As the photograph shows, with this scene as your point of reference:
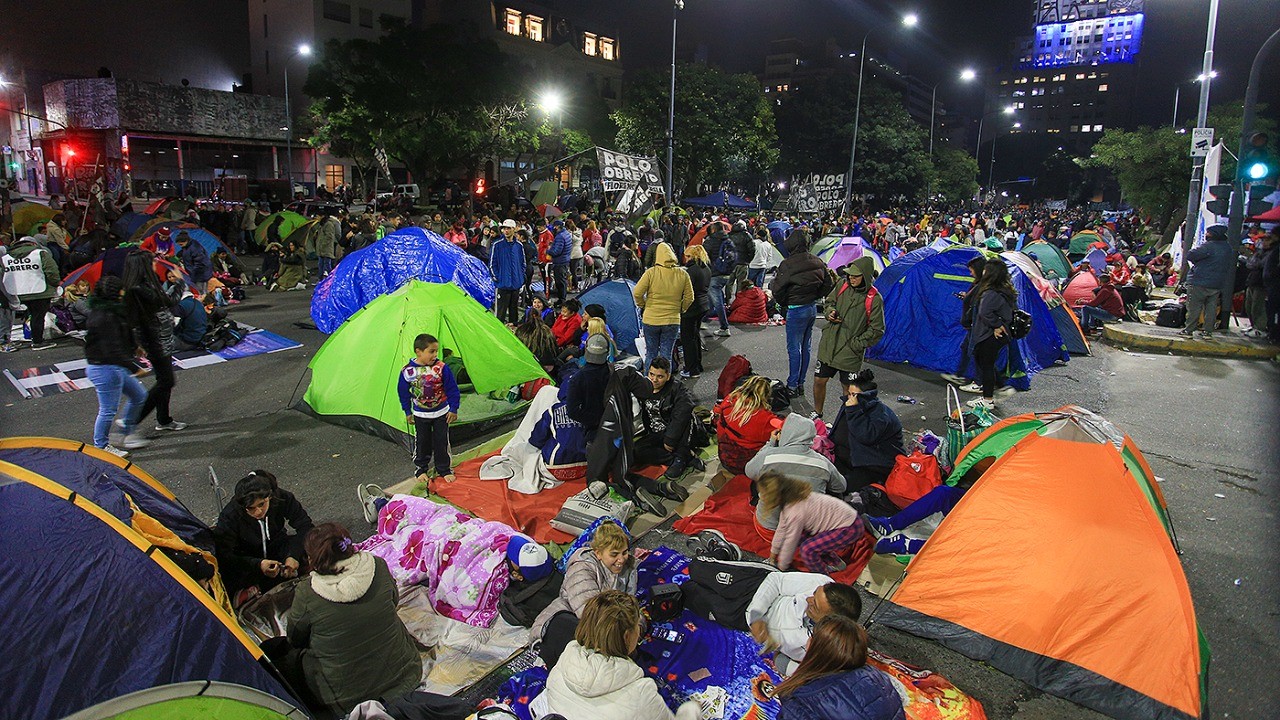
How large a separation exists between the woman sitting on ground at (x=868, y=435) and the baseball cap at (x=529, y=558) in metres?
2.59

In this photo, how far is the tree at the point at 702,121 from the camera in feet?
114

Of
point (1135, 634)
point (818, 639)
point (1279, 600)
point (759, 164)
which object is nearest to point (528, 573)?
point (818, 639)

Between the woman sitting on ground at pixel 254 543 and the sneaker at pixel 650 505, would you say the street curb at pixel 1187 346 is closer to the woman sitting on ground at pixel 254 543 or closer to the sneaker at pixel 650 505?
the sneaker at pixel 650 505

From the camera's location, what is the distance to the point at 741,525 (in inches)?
211

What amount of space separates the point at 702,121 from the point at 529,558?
33.0 metres

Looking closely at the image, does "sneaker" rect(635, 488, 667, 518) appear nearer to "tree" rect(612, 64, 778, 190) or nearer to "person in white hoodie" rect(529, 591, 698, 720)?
"person in white hoodie" rect(529, 591, 698, 720)

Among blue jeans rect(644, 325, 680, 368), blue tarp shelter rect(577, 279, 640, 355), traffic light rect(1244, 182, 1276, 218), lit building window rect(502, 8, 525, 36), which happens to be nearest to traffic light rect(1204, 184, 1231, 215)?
traffic light rect(1244, 182, 1276, 218)

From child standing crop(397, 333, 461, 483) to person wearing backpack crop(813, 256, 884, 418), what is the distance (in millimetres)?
3775

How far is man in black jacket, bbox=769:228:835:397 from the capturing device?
8.04m

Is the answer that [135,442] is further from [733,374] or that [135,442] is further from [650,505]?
[733,374]

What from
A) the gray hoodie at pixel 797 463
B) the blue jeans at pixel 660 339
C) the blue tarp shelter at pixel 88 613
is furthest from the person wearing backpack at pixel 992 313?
the blue tarp shelter at pixel 88 613

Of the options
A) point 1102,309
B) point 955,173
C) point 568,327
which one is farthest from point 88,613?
point 955,173

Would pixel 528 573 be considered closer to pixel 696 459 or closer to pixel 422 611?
pixel 422 611

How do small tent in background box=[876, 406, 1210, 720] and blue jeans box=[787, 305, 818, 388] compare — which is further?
blue jeans box=[787, 305, 818, 388]
